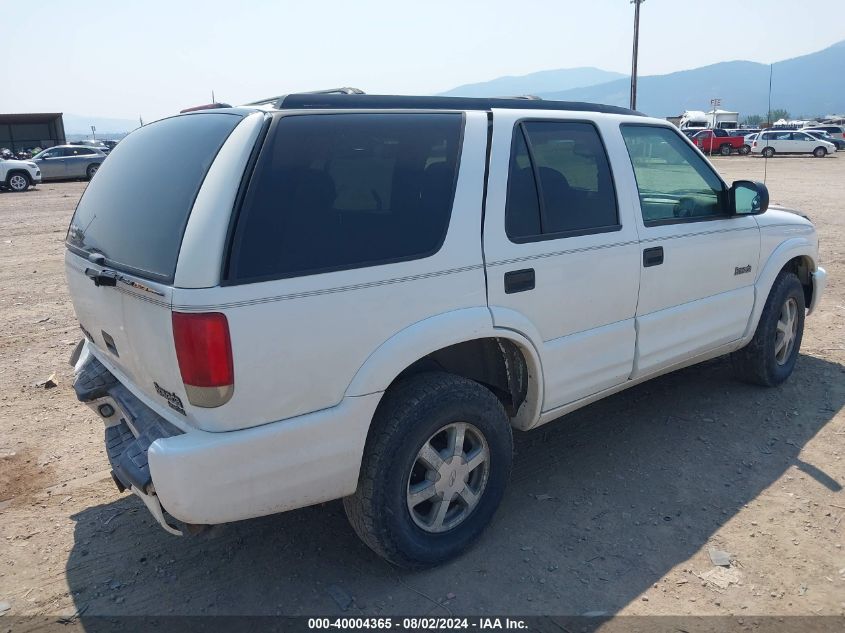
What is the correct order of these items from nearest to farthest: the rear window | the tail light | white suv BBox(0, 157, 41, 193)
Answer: the tail light, the rear window, white suv BBox(0, 157, 41, 193)

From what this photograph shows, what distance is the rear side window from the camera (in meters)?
2.44

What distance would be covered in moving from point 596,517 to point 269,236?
2.20 meters

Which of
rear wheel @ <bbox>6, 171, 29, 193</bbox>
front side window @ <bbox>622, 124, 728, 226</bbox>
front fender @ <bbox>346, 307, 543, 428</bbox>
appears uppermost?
front side window @ <bbox>622, 124, 728, 226</bbox>

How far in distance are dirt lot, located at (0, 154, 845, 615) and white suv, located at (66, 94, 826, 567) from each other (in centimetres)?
34

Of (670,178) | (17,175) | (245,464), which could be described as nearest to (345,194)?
(245,464)

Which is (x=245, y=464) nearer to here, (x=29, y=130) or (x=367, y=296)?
(x=367, y=296)

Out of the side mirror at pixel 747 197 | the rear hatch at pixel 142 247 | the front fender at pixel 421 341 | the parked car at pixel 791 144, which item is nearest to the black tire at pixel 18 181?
the rear hatch at pixel 142 247

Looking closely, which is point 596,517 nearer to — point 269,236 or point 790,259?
point 269,236

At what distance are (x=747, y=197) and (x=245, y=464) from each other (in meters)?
3.50

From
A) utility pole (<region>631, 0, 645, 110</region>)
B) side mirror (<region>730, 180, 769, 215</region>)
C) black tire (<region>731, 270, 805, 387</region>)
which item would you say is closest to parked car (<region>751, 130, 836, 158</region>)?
utility pole (<region>631, 0, 645, 110</region>)

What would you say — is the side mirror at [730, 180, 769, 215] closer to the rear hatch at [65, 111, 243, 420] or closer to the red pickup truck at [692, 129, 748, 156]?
the rear hatch at [65, 111, 243, 420]

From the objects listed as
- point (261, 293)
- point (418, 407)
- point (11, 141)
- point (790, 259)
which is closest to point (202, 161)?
point (261, 293)

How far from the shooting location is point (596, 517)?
3455mm

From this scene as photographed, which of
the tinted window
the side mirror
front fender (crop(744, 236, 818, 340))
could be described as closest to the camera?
the tinted window
